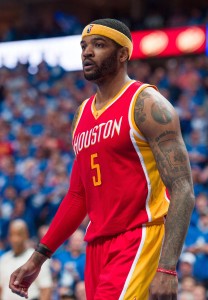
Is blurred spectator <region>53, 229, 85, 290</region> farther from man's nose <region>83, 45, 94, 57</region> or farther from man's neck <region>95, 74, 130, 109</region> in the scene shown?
man's nose <region>83, 45, 94, 57</region>

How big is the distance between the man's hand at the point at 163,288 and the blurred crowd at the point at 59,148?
192 inches

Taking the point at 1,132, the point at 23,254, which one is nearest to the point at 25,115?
the point at 1,132

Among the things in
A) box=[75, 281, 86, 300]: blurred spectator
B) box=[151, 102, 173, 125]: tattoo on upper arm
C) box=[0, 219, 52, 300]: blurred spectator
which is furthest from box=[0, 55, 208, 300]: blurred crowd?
box=[151, 102, 173, 125]: tattoo on upper arm

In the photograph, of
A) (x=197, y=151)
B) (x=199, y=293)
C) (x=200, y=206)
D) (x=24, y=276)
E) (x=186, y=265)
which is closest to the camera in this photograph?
(x=24, y=276)

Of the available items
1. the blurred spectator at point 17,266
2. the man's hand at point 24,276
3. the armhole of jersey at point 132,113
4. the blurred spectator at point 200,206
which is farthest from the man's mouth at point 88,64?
the blurred spectator at point 200,206

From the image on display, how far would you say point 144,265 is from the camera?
4.23 m

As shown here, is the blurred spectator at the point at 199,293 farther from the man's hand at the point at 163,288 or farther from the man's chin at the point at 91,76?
the man's hand at the point at 163,288

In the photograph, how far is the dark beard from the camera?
4.45 metres

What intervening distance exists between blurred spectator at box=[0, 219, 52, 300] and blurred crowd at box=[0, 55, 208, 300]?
19.4 inches

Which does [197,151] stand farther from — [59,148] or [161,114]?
[161,114]

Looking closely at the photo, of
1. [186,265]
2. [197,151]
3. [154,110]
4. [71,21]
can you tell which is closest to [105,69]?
[154,110]

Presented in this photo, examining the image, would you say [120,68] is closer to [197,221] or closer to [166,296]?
[166,296]

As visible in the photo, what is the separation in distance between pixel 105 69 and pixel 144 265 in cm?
107

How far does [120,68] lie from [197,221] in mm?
6531
